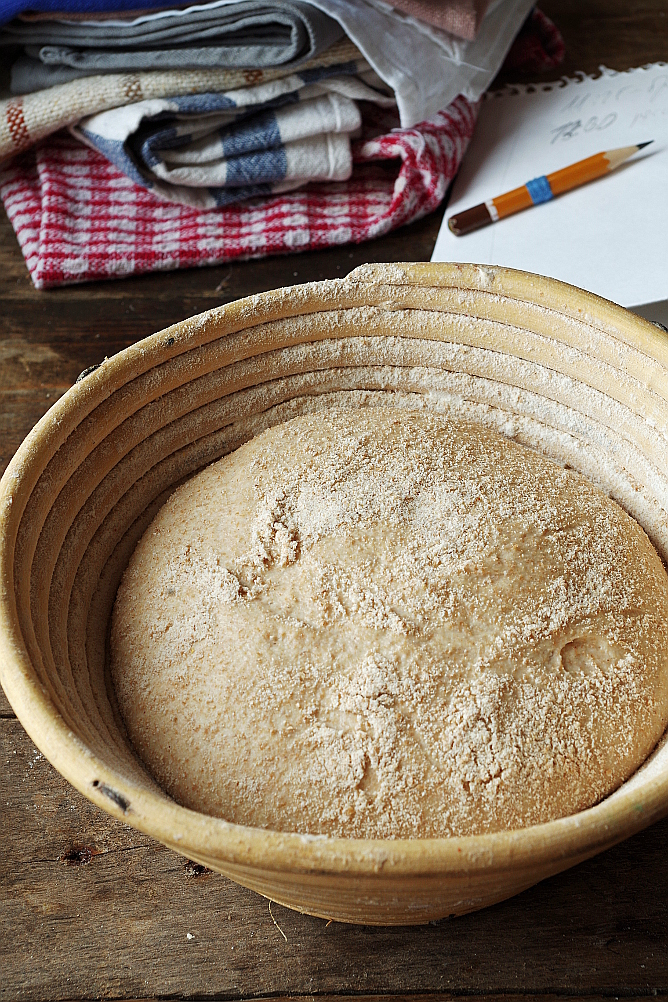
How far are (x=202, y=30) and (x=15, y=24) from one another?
27 cm

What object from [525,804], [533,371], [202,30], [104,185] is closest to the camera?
[525,804]

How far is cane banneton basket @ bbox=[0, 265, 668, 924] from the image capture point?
0.56 m

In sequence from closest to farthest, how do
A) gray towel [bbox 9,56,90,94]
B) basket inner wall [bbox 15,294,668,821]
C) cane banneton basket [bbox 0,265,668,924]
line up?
cane banneton basket [bbox 0,265,668,924] < basket inner wall [bbox 15,294,668,821] < gray towel [bbox 9,56,90,94]

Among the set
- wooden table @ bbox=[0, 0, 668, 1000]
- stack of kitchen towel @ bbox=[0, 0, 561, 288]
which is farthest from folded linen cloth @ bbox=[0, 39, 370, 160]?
wooden table @ bbox=[0, 0, 668, 1000]

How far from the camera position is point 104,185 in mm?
1237

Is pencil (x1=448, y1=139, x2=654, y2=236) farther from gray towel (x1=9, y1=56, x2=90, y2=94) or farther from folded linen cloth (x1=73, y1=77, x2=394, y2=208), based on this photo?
gray towel (x1=9, y1=56, x2=90, y2=94)

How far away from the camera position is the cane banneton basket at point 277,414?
564 mm

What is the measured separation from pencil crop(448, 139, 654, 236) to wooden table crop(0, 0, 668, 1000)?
80 cm

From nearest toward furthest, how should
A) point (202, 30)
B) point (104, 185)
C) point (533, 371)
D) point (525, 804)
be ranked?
1. point (525, 804)
2. point (533, 371)
3. point (202, 30)
4. point (104, 185)

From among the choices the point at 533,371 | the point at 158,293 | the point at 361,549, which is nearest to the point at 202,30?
the point at 158,293

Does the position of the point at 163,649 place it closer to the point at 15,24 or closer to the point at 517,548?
the point at 517,548

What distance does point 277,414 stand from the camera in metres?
0.84

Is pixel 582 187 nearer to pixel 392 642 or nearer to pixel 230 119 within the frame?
pixel 230 119

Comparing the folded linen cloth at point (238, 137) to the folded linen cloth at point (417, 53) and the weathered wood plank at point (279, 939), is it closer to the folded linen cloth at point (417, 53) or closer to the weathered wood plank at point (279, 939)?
the folded linen cloth at point (417, 53)
